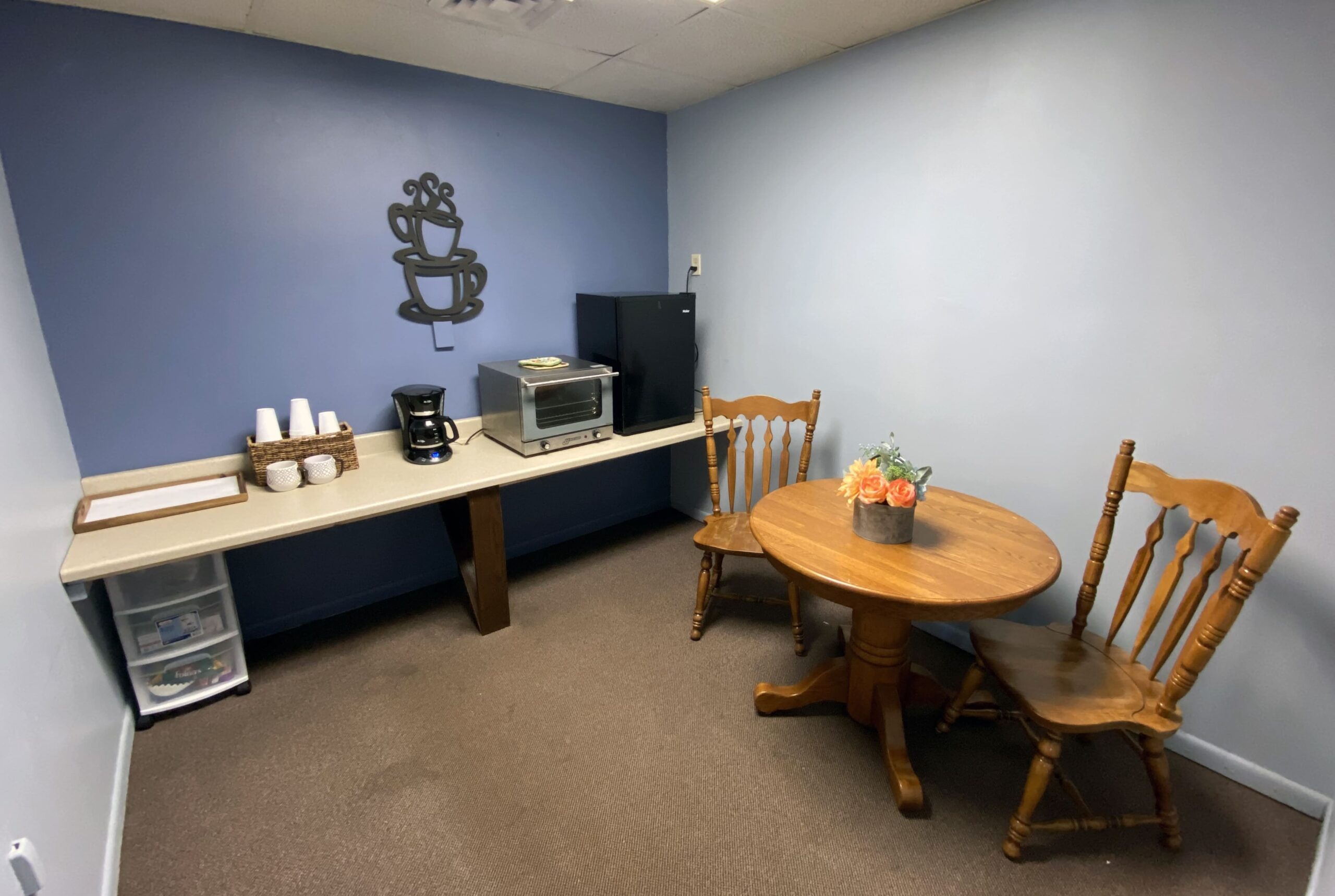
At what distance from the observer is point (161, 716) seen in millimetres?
1917

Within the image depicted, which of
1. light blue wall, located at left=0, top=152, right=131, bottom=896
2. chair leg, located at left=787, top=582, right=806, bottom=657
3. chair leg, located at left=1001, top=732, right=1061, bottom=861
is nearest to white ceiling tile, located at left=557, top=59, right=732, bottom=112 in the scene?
light blue wall, located at left=0, top=152, right=131, bottom=896

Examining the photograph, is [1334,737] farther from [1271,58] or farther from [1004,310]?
[1271,58]

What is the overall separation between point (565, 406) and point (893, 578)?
155 cm

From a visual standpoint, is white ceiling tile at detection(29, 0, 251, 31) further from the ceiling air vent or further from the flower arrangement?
the flower arrangement

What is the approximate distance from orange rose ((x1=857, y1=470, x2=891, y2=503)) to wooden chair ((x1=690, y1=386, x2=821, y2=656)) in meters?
0.62

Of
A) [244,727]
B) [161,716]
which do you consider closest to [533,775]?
[244,727]

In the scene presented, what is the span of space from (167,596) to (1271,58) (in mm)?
3432

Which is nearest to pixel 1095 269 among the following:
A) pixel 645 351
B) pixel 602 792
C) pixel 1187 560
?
pixel 1187 560

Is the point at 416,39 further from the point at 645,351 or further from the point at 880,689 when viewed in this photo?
the point at 880,689

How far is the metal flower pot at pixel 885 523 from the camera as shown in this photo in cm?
161

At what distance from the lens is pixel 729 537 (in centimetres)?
233

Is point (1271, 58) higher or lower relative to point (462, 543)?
higher

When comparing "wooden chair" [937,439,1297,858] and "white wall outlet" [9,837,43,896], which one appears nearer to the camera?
"white wall outlet" [9,837,43,896]

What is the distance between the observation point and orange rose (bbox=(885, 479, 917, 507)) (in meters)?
1.57
